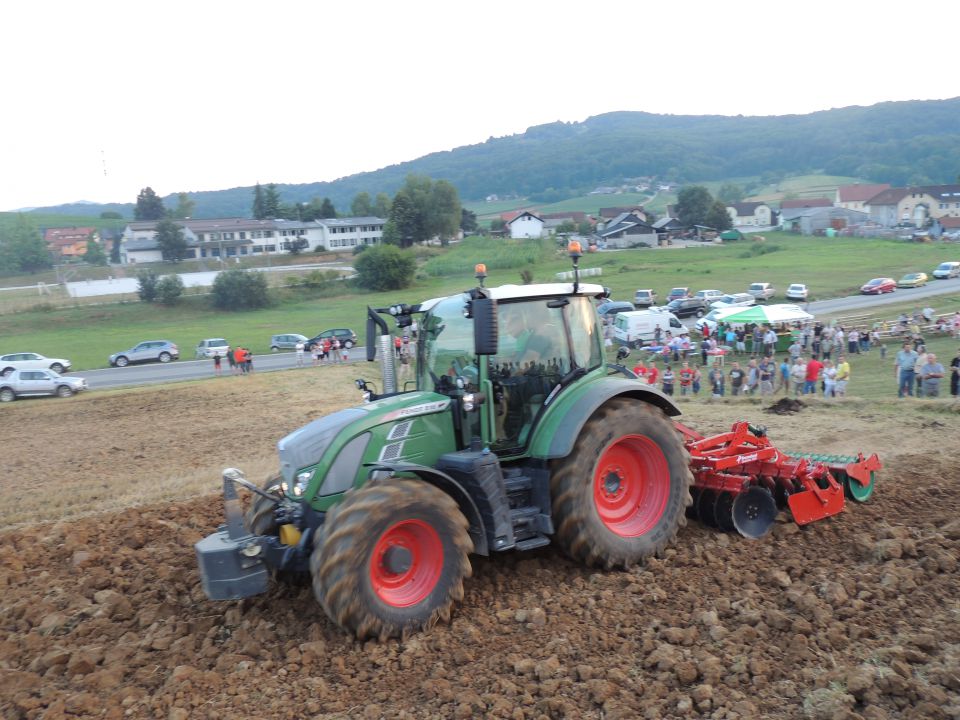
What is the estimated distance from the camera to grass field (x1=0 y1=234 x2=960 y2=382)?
3809 cm

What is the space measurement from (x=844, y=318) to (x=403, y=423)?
104ft

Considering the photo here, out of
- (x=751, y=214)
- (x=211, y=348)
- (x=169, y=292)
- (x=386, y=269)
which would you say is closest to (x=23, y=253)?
(x=169, y=292)

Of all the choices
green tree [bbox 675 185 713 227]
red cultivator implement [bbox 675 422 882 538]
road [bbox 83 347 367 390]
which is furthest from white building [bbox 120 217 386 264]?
red cultivator implement [bbox 675 422 882 538]

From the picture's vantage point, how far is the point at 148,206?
105312mm

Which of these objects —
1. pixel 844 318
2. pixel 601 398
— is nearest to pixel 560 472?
pixel 601 398

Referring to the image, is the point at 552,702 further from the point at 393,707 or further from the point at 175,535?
the point at 175,535

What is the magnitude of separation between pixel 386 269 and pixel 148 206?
7890 cm

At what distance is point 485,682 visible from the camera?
4832 mm

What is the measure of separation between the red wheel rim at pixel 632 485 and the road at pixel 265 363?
23.7 metres

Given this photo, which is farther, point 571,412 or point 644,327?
point 644,327

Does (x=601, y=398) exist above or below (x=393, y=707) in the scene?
above

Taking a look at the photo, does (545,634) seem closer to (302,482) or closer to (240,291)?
(302,482)

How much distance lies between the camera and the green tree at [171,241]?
74875mm

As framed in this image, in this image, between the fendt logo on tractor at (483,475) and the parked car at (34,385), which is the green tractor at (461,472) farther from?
the parked car at (34,385)
